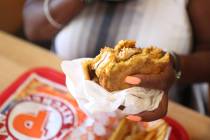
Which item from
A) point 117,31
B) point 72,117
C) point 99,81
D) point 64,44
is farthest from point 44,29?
point 99,81

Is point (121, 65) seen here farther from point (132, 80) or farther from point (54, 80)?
point (54, 80)

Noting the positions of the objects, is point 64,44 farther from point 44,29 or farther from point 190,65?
point 190,65

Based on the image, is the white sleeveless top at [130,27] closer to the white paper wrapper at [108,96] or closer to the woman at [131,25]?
the woman at [131,25]

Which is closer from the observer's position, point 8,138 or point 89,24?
point 8,138

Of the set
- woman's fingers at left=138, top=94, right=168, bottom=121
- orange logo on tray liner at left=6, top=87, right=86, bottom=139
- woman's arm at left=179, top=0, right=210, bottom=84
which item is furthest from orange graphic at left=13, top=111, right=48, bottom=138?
woman's arm at left=179, top=0, right=210, bottom=84

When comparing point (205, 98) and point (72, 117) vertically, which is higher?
point (72, 117)
